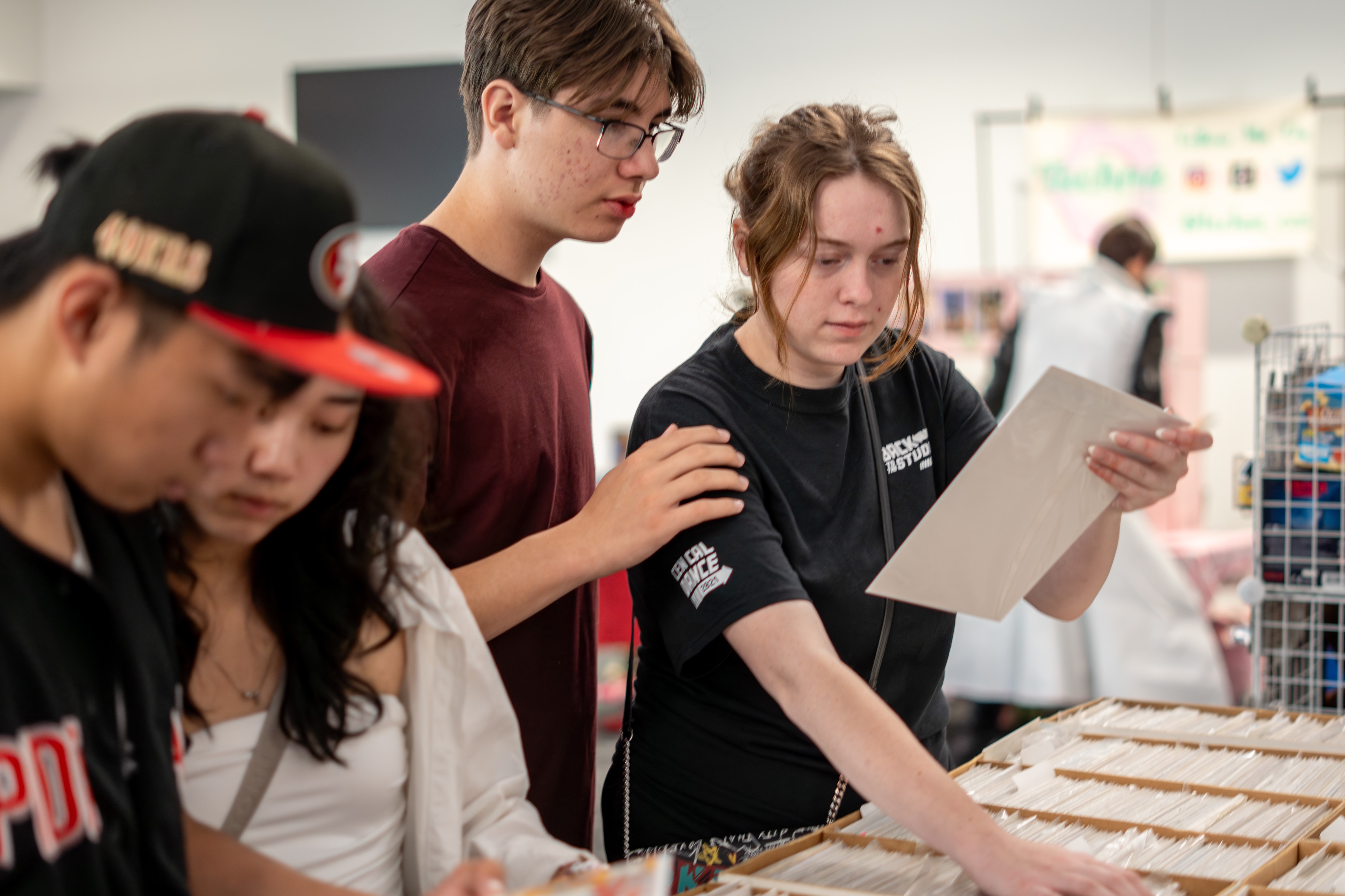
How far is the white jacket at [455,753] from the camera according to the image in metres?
1.08

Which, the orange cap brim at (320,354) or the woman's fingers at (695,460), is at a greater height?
the orange cap brim at (320,354)

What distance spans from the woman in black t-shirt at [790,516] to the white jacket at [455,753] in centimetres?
20

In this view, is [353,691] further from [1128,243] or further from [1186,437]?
[1128,243]

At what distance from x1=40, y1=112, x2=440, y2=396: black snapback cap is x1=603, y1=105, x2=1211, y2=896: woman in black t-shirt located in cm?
58

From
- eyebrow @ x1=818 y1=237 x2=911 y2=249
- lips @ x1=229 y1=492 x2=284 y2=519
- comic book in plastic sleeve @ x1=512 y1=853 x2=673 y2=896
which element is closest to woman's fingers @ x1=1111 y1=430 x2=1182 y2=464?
eyebrow @ x1=818 y1=237 x2=911 y2=249

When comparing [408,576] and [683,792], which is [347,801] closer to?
[408,576]

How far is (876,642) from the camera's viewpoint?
1323 millimetres

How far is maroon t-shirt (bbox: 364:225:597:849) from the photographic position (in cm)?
137

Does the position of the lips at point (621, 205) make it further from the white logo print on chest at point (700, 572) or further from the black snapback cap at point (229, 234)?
the black snapback cap at point (229, 234)

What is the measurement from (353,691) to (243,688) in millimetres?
92

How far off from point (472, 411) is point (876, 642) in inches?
21.2

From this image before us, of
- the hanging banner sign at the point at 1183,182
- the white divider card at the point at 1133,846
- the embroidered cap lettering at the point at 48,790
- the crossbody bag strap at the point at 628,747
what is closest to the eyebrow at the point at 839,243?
the crossbody bag strap at the point at 628,747

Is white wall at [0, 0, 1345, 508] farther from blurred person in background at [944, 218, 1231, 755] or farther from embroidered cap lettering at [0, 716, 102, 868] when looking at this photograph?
embroidered cap lettering at [0, 716, 102, 868]

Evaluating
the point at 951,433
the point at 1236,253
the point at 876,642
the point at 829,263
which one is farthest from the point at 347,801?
the point at 1236,253
